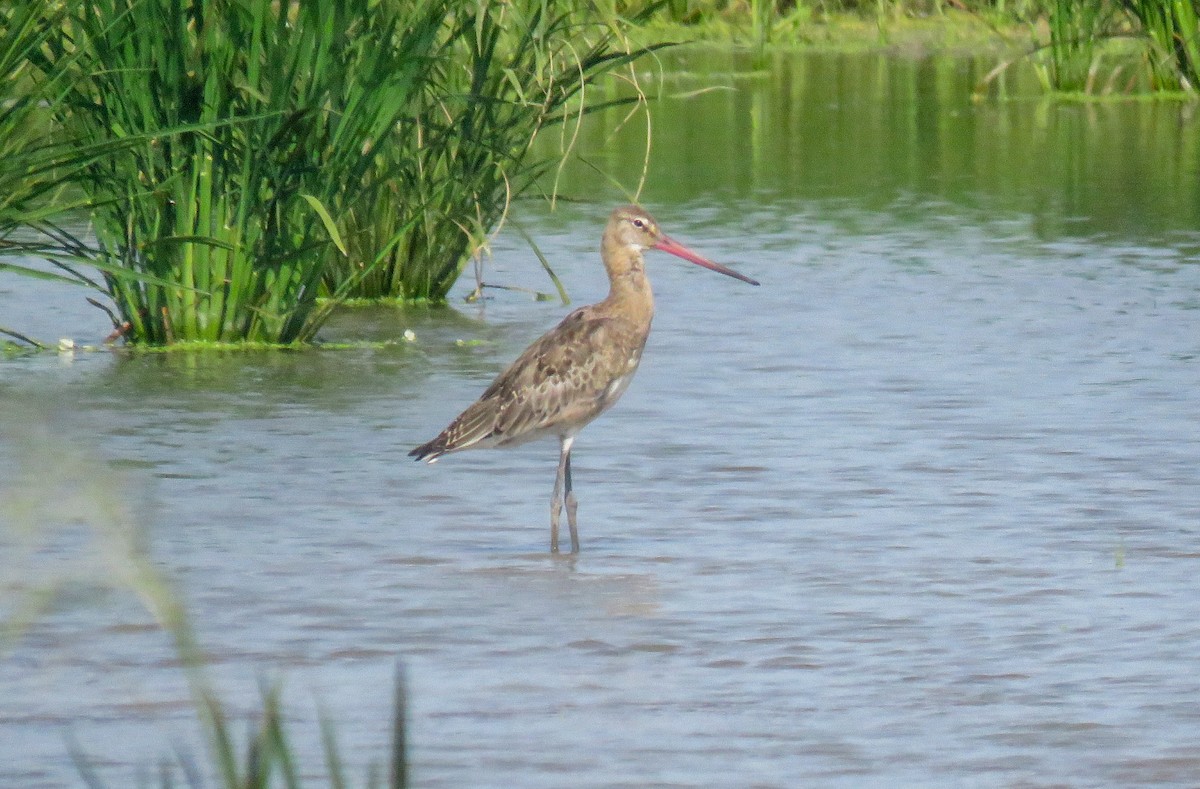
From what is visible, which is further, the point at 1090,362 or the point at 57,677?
the point at 1090,362

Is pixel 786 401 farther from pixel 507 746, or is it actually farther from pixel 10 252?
pixel 507 746

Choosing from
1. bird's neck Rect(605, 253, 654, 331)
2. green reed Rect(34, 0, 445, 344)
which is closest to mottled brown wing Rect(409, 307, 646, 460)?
bird's neck Rect(605, 253, 654, 331)

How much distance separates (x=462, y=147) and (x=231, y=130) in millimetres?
1265

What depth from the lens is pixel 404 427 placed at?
26.2 ft

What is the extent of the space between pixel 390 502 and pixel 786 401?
2.05 m

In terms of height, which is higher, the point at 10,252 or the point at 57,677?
the point at 10,252

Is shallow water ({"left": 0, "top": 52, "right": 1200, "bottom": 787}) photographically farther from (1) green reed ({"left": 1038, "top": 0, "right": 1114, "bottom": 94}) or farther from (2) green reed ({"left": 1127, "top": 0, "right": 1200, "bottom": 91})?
(1) green reed ({"left": 1038, "top": 0, "right": 1114, "bottom": 94})

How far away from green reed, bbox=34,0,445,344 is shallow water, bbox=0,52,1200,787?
37 centimetres

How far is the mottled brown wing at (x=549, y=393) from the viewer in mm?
6488

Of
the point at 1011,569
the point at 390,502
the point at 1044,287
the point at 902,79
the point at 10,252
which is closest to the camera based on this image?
the point at 1011,569

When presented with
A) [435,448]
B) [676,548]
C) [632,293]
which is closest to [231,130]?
[632,293]

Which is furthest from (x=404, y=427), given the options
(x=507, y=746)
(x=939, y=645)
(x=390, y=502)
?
(x=507, y=746)

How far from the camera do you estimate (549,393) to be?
648 centimetres

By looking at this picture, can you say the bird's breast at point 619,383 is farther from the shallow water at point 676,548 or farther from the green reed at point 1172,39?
the green reed at point 1172,39
